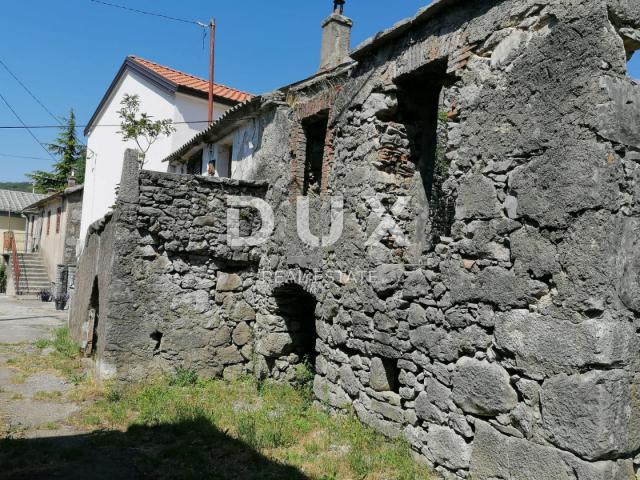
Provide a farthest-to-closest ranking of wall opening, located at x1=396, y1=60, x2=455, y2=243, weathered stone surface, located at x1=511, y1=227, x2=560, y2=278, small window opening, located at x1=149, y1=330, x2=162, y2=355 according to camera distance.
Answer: small window opening, located at x1=149, y1=330, x2=162, y2=355 → wall opening, located at x1=396, y1=60, x2=455, y2=243 → weathered stone surface, located at x1=511, y1=227, x2=560, y2=278

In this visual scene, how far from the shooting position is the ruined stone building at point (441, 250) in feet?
10.8

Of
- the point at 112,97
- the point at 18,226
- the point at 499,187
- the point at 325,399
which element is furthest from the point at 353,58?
the point at 18,226

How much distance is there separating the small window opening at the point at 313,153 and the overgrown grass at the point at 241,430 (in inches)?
111

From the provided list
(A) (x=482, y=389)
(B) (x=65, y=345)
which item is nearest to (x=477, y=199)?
(A) (x=482, y=389)

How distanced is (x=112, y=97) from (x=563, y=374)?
65.2 feet

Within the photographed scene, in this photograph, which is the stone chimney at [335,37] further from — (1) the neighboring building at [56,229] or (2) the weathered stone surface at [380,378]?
(1) the neighboring building at [56,229]

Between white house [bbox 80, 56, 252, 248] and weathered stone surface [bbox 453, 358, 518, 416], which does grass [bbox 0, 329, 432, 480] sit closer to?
weathered stone surface [bbox 453, 358, 518, 416]

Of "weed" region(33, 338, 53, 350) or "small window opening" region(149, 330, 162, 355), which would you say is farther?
"weed" region(33, 338, 53, 350)

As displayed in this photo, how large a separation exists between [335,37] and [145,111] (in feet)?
27.6

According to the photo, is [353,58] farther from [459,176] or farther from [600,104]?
[600,104]

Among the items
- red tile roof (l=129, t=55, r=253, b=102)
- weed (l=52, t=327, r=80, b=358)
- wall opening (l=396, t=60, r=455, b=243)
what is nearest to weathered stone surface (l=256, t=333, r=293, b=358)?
wall opening (l=396, t=60, r=455, b=243)

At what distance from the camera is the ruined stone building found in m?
3.29

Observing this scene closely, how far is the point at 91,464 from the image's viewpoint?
4.74 metres

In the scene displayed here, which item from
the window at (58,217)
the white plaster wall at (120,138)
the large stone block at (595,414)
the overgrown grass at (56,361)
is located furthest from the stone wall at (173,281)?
the window at (58,217)
